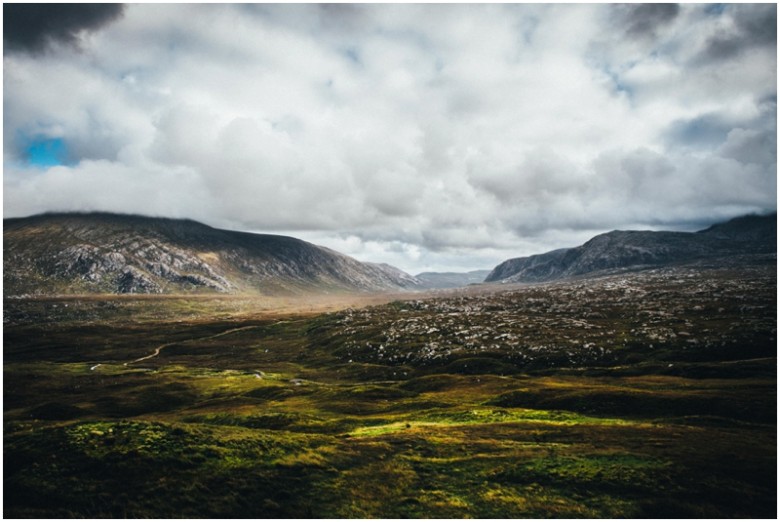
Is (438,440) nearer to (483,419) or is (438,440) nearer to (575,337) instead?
(483,419)

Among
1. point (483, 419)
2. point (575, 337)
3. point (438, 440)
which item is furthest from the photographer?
point (575, 337)

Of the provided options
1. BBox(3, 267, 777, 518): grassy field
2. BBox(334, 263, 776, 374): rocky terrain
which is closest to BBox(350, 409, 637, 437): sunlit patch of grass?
BBox(3, 267, 777, 518): grassy field

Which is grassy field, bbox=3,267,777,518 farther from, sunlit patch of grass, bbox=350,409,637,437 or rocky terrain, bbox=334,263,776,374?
rocky terrain, bbox=334,263,776,374

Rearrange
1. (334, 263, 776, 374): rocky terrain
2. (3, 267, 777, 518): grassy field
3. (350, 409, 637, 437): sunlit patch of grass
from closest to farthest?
(3, 267, 777, 518): grassy field < (350, 409, 637, 437): sunlit patch of grass < (334, 263, 776, 374): rocky terrain

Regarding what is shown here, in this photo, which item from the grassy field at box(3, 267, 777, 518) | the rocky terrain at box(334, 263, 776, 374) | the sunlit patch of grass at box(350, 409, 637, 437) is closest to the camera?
the grassy field at box(3, 267, 777, 518)

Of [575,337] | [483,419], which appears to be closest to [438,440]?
[483,419]

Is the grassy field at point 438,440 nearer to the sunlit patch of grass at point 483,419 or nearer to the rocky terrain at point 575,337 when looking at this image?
the sunlit patch of grass at point 483,419

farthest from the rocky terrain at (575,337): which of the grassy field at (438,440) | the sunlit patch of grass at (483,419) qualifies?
the sunlit patch of grass at (483,419)

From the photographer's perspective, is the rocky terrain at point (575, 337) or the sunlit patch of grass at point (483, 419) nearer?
the sunlit patch of grass at point (483, 419)

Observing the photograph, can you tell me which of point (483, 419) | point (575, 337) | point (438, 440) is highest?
point (438, 440)

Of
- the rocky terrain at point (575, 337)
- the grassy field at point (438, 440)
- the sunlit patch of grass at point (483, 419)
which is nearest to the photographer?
the grassy field at point (438, 440)

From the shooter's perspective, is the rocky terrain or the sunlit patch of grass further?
the rocky terrain

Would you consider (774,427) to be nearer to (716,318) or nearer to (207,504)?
(207,504)
